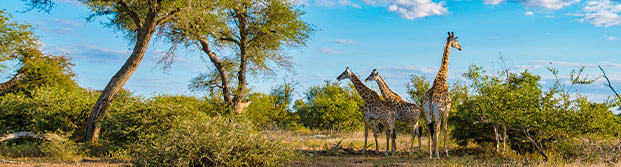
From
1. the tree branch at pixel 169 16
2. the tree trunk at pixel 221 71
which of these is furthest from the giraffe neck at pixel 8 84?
the tree branch at pixel 169 16

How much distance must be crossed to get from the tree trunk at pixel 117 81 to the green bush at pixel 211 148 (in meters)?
6.99

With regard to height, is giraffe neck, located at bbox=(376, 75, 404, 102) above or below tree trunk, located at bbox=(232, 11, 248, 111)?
below

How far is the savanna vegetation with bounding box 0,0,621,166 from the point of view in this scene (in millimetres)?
8523

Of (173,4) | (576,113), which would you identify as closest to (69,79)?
(173,4)

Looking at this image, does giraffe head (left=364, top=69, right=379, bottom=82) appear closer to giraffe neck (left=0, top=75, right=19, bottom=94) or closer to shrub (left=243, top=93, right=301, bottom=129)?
shrub (left=243, top=93, right=301, bottom=129)

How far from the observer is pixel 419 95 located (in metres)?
25.4

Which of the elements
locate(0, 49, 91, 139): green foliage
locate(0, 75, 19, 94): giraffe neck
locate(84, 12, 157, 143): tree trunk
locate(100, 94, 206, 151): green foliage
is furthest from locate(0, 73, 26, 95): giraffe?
locate(100, 94, 206, 151): green foliage

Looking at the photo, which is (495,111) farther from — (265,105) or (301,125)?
(301,125)

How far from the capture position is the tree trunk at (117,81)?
14391 millimetres

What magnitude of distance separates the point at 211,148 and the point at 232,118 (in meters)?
1.37

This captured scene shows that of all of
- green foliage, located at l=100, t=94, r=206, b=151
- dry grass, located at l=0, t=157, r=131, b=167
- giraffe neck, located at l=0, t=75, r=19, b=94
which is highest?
giraffe neck, located at l=0, t=75, r=19, b=94

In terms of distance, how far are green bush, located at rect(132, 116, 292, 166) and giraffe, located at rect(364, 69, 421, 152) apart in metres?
5.23

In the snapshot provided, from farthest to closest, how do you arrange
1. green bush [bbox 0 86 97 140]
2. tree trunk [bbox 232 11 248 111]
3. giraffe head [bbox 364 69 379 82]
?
1. tree trunk [bbox 232 11 248 111]
2. green bush [bbox 0 86 97 140]
3. giraffe head [bbox 364 69 379 82]

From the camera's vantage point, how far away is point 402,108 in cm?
1276
